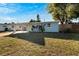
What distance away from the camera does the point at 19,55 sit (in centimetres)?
904

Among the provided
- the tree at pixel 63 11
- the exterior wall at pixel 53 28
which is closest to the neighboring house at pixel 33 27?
the exterior wall at pixel 53 28

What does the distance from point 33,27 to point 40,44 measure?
1.14ft

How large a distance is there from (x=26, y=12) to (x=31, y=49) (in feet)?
2.26

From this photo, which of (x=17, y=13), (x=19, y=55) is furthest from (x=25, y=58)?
(x=17, y=13)

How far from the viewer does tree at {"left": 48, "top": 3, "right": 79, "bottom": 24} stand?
9062mm

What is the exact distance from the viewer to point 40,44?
916cm

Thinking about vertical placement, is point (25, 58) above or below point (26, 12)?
below

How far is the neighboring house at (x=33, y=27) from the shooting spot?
912cm

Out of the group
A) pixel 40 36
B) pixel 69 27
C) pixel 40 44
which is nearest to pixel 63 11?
pixel 69 27

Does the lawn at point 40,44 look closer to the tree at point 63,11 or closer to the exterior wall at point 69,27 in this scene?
the exterior wall at point 69,27

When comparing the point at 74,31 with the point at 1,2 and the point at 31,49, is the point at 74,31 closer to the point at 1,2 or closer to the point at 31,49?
the point at 31,49

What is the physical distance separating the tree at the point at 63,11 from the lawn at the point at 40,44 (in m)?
0.30

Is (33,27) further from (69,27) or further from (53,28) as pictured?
(69,27)

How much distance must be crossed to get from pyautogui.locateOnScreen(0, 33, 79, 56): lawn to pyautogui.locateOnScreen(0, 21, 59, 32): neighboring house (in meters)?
0.10
